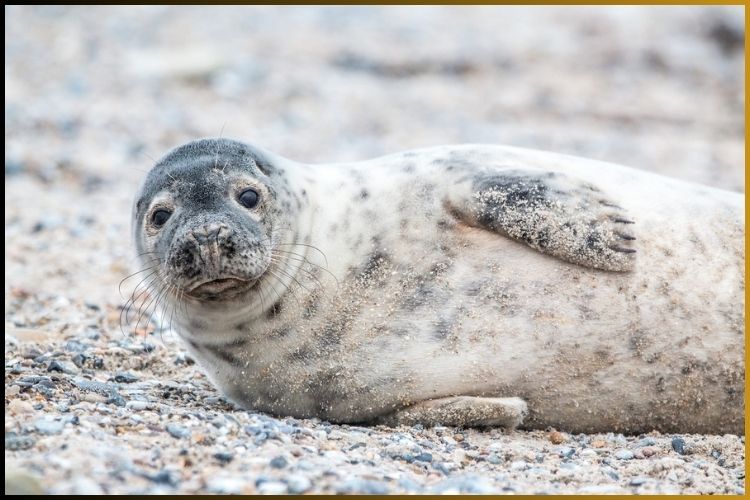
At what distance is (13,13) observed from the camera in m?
12.7

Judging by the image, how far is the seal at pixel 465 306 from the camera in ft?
12.7

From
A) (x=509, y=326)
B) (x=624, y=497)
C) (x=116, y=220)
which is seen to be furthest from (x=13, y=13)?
(x=624, y=497)

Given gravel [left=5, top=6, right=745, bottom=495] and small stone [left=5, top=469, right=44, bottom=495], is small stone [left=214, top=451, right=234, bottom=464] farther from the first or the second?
small stone [left=5, top=469, right=44, bottom=495]

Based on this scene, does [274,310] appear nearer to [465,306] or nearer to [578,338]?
[465,306]

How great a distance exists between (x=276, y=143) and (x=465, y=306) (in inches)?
228

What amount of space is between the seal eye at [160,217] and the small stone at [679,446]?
6.72 ft

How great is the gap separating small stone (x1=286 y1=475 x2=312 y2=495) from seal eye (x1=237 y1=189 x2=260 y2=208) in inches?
49.3

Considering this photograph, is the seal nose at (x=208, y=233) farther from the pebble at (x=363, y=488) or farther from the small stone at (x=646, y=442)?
the small stone at (x=646, y=442)

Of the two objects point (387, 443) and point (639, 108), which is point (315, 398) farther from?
point (639, 108)

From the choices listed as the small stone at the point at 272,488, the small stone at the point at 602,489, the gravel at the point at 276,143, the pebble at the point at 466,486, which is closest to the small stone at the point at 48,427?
the gravel at the point at 276,143

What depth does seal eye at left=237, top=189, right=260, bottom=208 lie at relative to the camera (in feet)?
12.8

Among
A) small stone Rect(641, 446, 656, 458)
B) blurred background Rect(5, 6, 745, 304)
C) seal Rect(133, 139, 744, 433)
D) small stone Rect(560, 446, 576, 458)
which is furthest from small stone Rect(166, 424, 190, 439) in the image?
blurred background Rect(5, 6, 745, 304)

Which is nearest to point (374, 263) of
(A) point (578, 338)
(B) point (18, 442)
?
(A) point (578, 338)

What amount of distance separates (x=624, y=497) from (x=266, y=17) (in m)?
10.6
